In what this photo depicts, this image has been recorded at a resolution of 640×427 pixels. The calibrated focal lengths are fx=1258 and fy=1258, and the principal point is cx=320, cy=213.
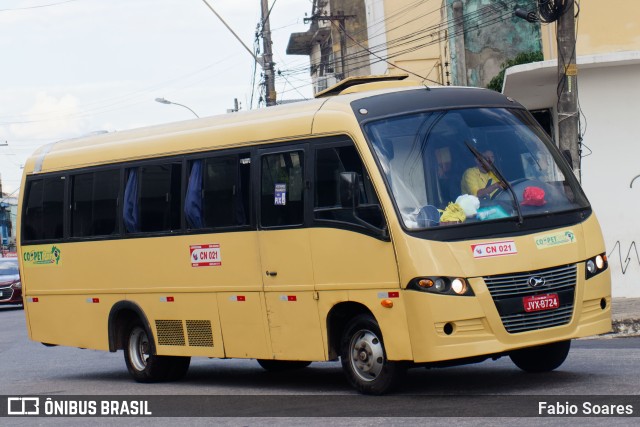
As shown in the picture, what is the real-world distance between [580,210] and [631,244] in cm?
1079

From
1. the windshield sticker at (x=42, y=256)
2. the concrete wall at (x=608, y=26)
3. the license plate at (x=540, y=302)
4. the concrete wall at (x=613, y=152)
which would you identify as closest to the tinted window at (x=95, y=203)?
the windshield sticker at (x=42, y=256)

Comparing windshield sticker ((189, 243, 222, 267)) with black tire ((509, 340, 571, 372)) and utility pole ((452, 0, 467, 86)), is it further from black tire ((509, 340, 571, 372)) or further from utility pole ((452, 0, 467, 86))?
utility pole ((452, 0, 467, 86))

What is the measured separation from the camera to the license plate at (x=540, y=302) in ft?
34.1

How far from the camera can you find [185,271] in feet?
44.5

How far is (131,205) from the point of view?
1457 centimetres

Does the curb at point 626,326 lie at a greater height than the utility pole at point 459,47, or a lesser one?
lesser

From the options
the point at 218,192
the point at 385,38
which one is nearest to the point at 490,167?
the point at 218,192

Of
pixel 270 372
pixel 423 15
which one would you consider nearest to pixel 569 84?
pixel 270 372

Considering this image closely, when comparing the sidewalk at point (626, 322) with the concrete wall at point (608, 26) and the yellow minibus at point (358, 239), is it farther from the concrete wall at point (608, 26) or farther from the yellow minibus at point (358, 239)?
the concrete wall at point (608, 26)

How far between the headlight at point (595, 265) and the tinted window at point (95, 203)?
6151 mm

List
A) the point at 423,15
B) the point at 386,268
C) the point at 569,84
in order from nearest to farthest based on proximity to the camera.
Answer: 1. the point at 386,268
2. the point at 569,84
3. the point at 423,15

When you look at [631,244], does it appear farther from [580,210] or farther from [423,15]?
[423,15]

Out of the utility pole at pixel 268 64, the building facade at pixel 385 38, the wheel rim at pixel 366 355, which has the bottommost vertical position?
the wheel rim at pixel 366 355

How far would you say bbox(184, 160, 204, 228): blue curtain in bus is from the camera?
13.4 m
